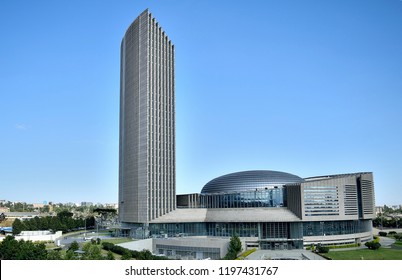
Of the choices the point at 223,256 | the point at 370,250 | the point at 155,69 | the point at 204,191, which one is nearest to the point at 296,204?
the point at 370,250

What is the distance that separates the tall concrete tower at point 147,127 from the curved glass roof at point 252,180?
12056mm

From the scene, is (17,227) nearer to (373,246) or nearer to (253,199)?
(253,199)

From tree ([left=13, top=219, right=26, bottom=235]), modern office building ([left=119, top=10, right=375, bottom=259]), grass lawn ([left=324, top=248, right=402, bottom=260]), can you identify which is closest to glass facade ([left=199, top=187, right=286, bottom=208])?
modern office building ([left=119, top=10, right=375, bottom=259])

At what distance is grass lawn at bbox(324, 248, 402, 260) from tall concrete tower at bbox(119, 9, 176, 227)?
114 ft

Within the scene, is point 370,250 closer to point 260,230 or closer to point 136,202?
point 260,230

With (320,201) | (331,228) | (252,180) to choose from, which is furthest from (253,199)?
(331,228)

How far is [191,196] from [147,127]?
19111 millimetres

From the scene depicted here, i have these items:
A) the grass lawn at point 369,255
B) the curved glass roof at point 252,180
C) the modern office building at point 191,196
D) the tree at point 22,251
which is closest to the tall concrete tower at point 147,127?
the modern office building at point 191,196

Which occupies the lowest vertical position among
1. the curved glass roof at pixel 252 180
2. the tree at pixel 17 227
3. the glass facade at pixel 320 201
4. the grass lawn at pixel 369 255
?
the grass lawn at pixel 369 255

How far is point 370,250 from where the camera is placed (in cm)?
6147

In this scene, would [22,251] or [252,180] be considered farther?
[252,180]

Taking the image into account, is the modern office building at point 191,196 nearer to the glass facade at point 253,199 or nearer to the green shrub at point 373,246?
the glass facade at point 253,199

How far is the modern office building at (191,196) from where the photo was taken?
222 ft

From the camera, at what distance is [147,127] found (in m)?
79.7
